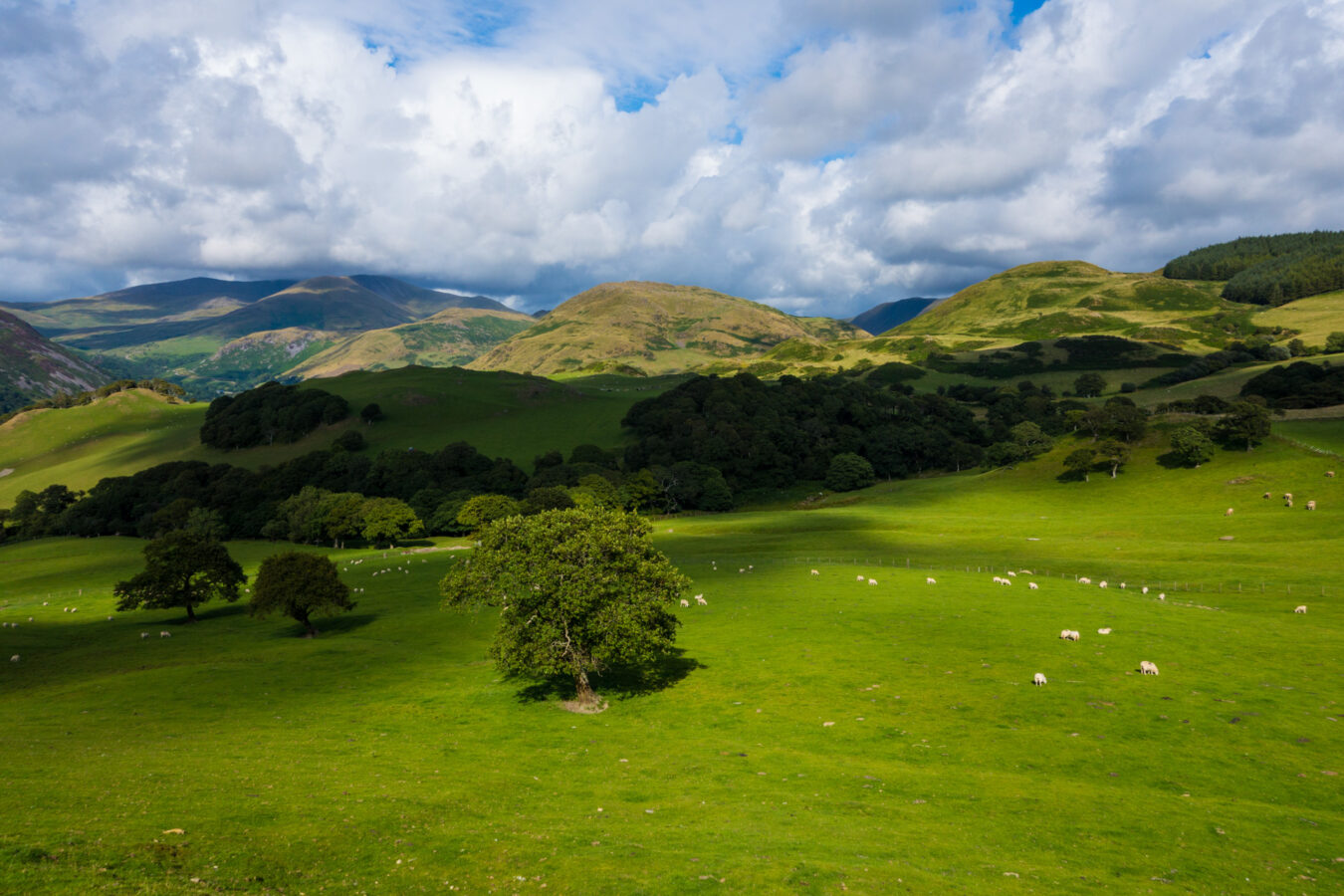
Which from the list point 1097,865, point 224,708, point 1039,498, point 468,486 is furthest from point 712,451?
point 1097,865

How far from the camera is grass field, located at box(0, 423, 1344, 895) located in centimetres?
1761

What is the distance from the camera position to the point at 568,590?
109ft

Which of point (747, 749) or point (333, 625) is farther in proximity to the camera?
point (333, 625)

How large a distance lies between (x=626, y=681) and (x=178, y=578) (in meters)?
54.0

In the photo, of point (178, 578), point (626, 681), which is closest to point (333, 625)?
point (178, 578)

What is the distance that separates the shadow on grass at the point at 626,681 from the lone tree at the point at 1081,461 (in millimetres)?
100800

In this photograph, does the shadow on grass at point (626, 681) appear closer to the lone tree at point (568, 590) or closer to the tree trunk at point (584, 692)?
the tree trunk at point (584, 692)

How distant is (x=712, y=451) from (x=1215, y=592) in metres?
129

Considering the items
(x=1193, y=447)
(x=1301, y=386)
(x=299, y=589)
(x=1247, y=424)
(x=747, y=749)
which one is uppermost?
(x=1301, y=386)

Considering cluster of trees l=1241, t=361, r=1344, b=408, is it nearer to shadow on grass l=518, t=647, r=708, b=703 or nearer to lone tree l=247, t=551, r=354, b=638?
shadow on grass l=518, t=647, r=708, b=703

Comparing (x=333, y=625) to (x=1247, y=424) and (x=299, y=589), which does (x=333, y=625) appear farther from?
(x=1247, y=424)

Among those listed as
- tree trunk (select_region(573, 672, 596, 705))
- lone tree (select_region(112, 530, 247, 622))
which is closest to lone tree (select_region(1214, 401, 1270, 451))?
tree trunk (select_region(573, 672, 596, 705))

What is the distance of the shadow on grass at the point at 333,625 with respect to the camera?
2299 inches

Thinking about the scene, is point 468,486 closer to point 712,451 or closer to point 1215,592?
point 712,451
